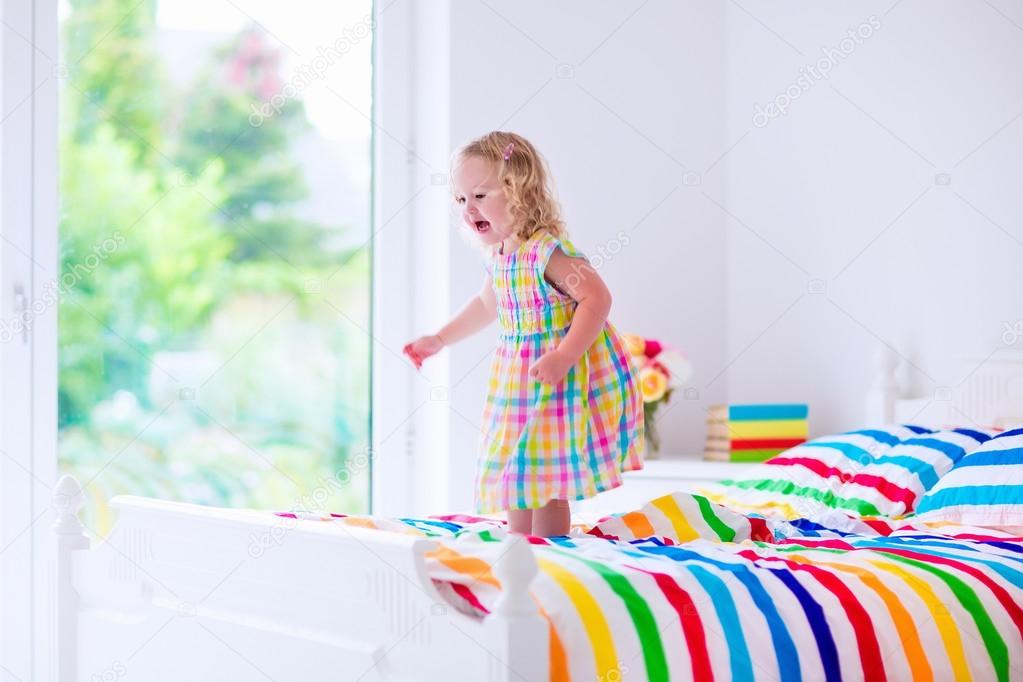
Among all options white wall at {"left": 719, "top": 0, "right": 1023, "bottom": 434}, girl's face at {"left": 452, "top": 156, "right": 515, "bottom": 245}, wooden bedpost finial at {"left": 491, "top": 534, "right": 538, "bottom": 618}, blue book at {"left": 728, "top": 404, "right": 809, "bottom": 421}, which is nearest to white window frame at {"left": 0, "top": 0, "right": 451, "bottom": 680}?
blue book at {"left": 728, "top": 404, "right": 809, "bottom": 421}

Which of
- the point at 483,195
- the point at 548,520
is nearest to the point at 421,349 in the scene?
the point at 483,195

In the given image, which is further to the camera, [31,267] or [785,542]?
[31,267]

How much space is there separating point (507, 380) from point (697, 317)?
1629 mm

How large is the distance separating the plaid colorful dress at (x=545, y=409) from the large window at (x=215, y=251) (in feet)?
4.31

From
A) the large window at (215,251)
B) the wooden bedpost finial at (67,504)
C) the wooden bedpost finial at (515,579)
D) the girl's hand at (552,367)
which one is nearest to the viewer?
the wooden bedpost finial at (515,579)

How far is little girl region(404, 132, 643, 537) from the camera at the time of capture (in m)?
Answer: 1.84

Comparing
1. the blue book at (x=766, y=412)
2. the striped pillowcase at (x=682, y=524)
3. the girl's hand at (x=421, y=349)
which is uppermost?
the girl's hand at (x=421, y=349)

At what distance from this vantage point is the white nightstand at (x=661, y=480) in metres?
2.91

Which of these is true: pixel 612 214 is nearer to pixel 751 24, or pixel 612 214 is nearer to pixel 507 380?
pixel 751 24

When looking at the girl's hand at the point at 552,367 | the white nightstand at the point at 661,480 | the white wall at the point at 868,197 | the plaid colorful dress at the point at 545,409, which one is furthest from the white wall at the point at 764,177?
the girl's hand at the point at 552,367

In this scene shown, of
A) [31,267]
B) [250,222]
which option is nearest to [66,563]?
[31,267]

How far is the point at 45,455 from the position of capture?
8.90 feet

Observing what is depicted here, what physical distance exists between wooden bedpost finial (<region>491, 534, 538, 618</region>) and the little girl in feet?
1.71

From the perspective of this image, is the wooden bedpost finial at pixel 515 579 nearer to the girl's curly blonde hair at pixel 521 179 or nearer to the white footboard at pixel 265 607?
the white footboard at pixel 265 607
